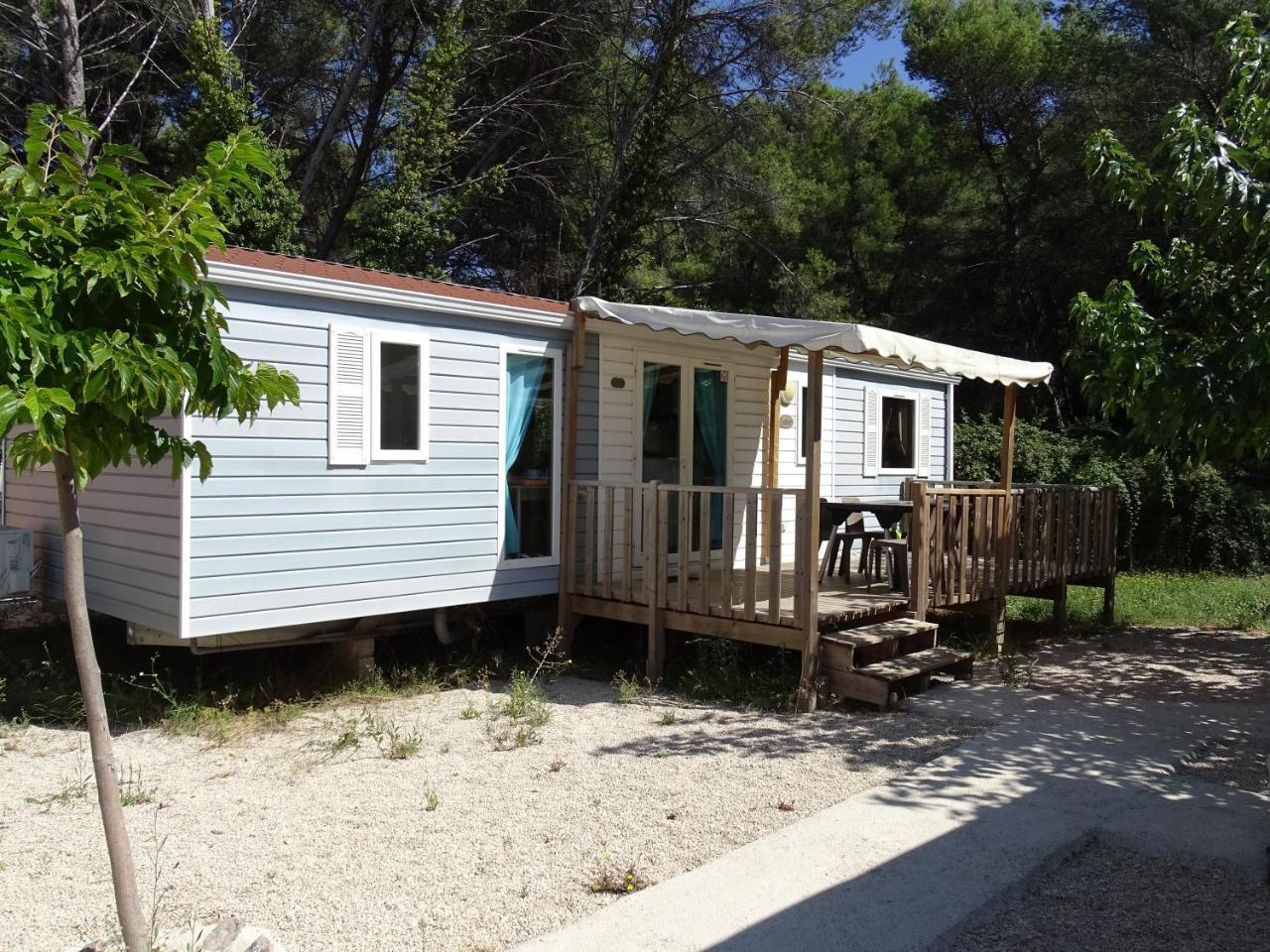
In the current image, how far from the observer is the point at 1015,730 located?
5773 millimetres

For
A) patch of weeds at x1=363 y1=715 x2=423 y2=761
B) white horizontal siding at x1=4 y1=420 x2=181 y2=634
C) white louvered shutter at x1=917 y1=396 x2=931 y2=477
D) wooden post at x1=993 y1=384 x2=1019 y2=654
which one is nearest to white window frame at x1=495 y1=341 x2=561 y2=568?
patch of weeds at x1=363 y1=715 x2=423 y2=761

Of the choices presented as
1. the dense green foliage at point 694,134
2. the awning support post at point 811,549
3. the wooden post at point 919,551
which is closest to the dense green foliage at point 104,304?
the awning support post at point 811,549

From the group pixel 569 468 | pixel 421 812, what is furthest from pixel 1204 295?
pixel 421 812

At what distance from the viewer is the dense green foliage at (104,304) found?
2.29 meters

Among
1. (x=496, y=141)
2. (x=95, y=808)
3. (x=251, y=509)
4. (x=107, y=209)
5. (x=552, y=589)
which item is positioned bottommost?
(x=95, y=808)

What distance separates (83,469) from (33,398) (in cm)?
49

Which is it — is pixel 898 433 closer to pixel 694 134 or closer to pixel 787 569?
pixel 787 569

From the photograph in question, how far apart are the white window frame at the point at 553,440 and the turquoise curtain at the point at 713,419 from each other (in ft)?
4.55

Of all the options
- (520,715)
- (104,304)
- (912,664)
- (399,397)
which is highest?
(399,397)

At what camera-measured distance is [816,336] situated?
600 cm

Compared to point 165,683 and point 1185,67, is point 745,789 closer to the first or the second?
point 165,683

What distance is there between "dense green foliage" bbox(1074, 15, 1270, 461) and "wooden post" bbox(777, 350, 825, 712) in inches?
80.3

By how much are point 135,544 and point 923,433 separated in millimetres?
8359

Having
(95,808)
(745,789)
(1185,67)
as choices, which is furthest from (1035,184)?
(95,808)
